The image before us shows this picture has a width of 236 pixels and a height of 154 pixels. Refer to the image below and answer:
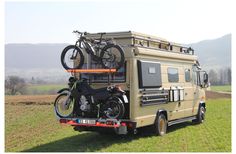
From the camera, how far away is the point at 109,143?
12047 mm

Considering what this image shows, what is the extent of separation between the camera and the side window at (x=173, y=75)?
46.9ft

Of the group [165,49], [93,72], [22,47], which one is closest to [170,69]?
[165,49]

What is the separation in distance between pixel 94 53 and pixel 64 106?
1782 mm

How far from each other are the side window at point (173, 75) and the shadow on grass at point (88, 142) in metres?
1.87

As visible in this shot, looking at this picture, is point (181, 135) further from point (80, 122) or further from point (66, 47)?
point (66, 47)

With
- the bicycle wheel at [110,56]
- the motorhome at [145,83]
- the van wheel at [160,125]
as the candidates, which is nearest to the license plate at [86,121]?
the motorhome at [145,83]

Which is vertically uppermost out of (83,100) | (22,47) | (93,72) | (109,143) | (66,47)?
(22,47)

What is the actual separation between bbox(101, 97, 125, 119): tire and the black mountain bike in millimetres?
949

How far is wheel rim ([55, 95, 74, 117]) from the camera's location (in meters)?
12.2

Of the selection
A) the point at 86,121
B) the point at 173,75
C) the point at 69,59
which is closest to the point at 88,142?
the point at 86,121

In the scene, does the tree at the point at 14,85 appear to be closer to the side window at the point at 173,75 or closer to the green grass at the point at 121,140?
the green grass at the point at 121,140

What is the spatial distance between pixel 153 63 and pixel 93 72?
6.63 ft

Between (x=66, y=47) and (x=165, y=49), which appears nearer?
(x=66, y=47)

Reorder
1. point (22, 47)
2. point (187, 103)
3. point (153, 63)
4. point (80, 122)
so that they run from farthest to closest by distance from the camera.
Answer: point (22, 47), point (187, 103), point (153, 63), point (80, 122)
